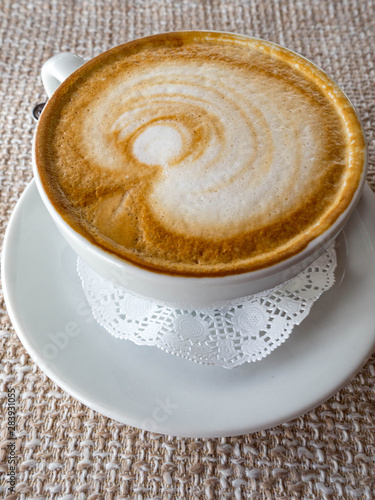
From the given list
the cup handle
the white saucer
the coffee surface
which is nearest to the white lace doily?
the white saucer

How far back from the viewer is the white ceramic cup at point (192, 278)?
0.69m

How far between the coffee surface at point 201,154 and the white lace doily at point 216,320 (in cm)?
15

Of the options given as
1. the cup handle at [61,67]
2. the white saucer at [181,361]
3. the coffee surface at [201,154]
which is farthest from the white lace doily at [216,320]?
the cup handle at [61,67]

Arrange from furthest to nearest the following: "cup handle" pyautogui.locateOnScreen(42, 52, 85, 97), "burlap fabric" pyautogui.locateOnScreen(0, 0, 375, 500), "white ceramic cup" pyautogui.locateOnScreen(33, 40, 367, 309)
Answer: "cup handle" pyautogui.locateOnScreen(42, 52, 85, 97), "burlap fabric" pyautogui.locateOnScreen(0, 0, 375, 500), "white ceramic cup" pyautogui.locateOnScreen(33, 40, 367, 309)

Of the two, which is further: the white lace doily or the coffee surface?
the white lace doily

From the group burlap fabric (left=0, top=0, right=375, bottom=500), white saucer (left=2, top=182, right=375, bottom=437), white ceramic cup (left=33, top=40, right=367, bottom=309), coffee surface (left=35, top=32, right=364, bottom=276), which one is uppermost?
coffee surface (left=35, top=32, right=364, bottom=276)

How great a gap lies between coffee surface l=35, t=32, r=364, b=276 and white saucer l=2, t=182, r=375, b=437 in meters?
0.22

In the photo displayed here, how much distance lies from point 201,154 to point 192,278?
240 mm

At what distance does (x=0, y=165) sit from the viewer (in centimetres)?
125

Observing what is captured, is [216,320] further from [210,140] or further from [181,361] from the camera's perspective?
[210,140]

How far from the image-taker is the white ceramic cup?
688 mm

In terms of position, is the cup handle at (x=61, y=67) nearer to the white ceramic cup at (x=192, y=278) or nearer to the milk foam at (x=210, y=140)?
the milk foam at (x=210, y=140)

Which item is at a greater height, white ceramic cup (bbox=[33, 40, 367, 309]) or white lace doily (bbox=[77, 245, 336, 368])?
white ceramic cup (bbox=[33, 40, 367, 309])

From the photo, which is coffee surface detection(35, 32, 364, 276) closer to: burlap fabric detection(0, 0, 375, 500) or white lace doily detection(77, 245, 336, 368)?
white lace doily detection(77, 245, 336, 368)
